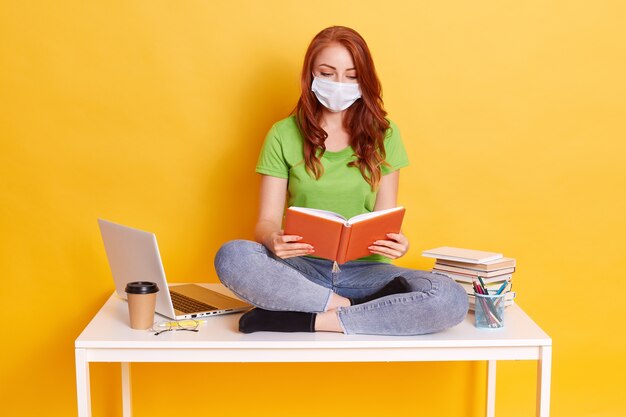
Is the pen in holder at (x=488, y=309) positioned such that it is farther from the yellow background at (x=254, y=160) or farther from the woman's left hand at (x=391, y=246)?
the yellow background at (x=254, y=160)

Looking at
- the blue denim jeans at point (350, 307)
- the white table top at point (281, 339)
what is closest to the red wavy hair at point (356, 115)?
the blue denim jeans at point (350, 307)

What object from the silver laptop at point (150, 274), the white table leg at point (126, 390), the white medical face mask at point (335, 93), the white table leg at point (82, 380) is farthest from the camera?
the white table leg at point (126, 390)

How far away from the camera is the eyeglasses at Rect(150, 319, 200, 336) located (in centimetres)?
203

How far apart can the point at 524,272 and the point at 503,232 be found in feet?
0.52

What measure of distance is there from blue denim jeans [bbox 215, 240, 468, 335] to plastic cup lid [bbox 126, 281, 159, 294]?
0.17m

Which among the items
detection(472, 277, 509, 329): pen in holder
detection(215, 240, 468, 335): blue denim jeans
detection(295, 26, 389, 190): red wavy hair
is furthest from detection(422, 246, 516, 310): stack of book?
detection(295, 26, 389, 190): red wavy hair

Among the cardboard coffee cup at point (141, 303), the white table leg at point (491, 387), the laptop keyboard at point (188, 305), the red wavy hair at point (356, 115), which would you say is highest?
the red wavy hair at point (356, 115)

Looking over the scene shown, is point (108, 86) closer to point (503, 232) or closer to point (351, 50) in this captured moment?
point (351, 50)

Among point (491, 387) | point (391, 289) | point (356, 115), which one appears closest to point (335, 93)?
point (356, 115)

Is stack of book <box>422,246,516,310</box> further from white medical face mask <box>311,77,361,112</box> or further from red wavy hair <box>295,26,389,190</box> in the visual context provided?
white medical face mask <box>311,77,361,112</box>

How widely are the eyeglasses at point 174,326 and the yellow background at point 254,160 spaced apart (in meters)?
0.62

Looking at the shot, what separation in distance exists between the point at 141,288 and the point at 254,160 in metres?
0.78

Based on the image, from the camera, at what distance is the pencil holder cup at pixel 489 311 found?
208 cm

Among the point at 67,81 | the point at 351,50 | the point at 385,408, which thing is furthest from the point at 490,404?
the point at 67,81
